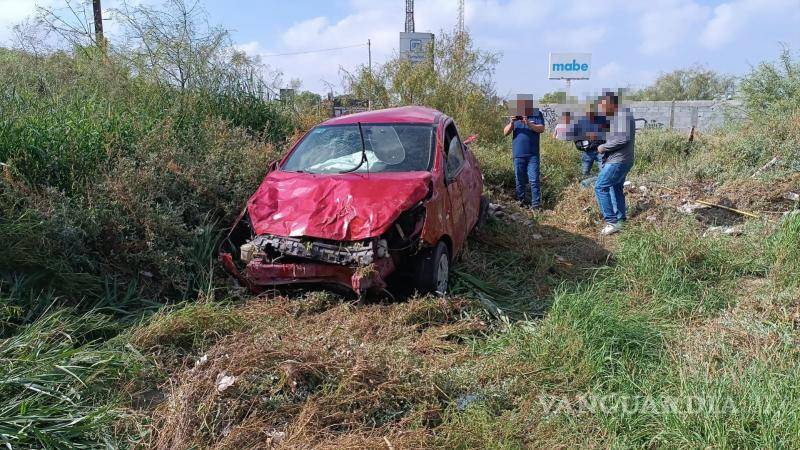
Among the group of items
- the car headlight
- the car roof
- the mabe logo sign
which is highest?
the mabe logo sign

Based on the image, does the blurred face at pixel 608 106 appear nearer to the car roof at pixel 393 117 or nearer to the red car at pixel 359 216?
the car roof at pixel 393 117

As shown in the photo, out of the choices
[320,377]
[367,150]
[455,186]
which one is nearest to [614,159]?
[455,186]

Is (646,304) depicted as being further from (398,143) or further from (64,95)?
(64,95)

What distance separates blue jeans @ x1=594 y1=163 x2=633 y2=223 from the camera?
666cm

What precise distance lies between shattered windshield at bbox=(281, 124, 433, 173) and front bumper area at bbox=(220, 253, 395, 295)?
1.03 meters

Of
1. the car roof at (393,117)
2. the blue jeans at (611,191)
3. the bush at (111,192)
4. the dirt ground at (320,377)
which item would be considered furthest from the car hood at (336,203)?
the blue jeans at (611,191)

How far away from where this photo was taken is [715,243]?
16.9 ft

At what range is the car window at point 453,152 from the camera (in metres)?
5.15

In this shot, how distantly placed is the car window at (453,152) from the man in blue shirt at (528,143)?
2246mm

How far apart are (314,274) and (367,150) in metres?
1.45

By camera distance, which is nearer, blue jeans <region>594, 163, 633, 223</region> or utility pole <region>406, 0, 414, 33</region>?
blue jeans <region>594, 163, 633, 223</region>

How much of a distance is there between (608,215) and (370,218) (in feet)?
12.8

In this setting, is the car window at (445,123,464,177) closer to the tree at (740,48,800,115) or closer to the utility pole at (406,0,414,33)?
the tree at (740,48,800,115)

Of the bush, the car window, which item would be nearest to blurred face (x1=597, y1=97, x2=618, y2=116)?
the car window
